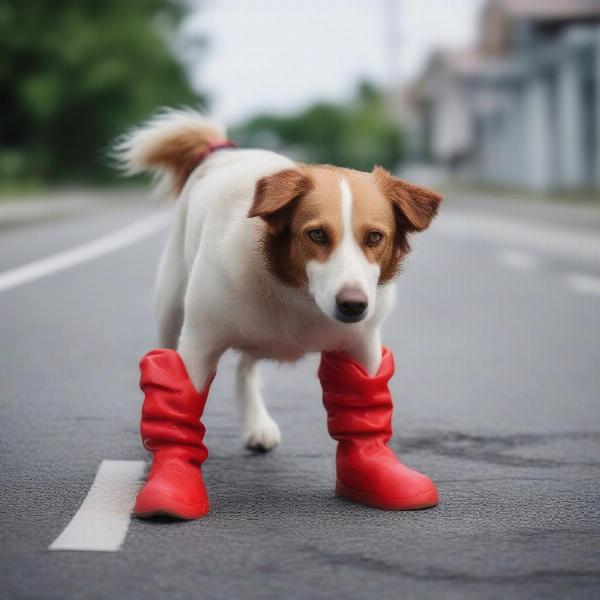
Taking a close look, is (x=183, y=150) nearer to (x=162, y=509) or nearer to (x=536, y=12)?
(x=162, y=509)

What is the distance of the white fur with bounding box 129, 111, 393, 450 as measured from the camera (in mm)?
4070

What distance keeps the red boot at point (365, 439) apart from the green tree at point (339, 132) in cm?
7328

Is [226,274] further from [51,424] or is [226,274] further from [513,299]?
[513,299]

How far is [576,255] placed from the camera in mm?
17203

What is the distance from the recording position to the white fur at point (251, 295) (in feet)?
13.4

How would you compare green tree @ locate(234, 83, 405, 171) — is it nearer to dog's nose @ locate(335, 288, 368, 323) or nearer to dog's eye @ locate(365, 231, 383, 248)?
dog's eye @ locate(365, 231, 383, 248)

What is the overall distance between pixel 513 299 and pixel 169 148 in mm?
6421

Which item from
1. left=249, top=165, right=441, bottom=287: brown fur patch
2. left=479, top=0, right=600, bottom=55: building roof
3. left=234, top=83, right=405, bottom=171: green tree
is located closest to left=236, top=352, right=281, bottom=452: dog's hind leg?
left=249, top=165, right=441, bottom=287: brown fur patch

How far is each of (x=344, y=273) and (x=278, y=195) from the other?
36 cm

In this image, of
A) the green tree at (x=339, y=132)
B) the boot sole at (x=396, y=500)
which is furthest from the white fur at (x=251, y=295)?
the green tree at (x=339, y=132)

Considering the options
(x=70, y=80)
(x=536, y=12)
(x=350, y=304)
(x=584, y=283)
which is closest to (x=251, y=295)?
(x=350, y=304)

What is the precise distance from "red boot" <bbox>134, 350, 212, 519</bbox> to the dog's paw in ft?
2.92

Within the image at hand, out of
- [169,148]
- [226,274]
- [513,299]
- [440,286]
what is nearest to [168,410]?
[226,274]

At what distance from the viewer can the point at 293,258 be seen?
13.7 ft
